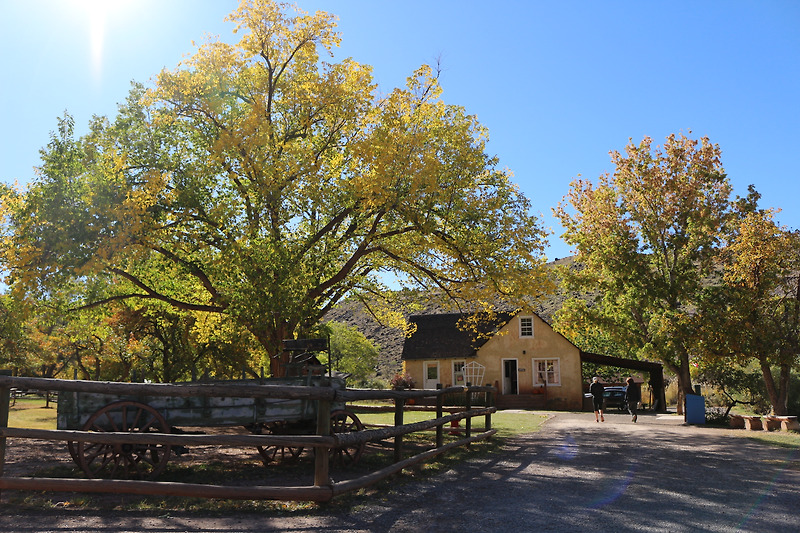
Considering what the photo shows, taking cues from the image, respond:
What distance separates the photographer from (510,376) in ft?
132

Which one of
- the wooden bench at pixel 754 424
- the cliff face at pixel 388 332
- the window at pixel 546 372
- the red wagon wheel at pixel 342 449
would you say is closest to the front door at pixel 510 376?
the window at pixel 546 372

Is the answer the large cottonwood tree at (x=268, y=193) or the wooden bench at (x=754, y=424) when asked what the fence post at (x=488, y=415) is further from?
the wooden bench at (x=754, y=424)

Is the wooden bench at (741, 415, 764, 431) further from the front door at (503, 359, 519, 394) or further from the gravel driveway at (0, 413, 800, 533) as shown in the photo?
the front door at (503, 359, 519, 394)

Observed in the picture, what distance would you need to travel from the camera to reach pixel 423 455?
10.5 m

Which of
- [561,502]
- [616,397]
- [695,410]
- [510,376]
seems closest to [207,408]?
[561,502]

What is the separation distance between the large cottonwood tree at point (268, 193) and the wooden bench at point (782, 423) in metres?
9.26

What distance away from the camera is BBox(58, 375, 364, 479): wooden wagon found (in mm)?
8055

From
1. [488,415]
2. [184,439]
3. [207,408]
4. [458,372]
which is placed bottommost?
[488,415]

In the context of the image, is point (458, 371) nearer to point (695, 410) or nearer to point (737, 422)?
point (695, 410)

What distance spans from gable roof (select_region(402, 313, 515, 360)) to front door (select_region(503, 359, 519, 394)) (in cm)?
218

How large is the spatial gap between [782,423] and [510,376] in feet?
71.8

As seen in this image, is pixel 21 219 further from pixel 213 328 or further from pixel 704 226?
pixel 704 226

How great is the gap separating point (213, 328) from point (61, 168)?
24.6ft

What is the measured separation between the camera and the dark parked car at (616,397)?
3306 cm
